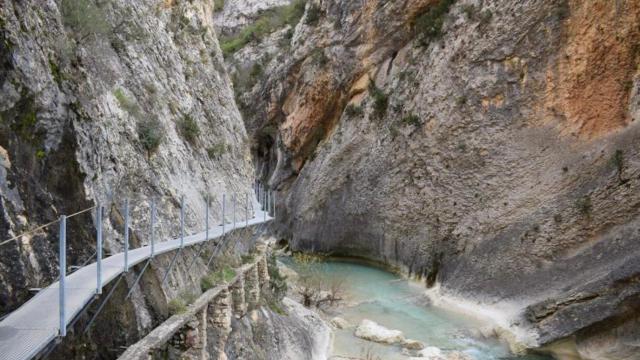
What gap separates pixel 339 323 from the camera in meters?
18.6

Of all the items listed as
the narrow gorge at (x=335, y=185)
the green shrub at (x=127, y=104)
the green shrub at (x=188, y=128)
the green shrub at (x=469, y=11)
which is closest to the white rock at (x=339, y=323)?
the narrow gorge at (x=335, y=185)

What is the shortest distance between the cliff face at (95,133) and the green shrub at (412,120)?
46.7ft

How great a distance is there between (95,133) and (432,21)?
24.7 m

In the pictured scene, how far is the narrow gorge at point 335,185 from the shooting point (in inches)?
229

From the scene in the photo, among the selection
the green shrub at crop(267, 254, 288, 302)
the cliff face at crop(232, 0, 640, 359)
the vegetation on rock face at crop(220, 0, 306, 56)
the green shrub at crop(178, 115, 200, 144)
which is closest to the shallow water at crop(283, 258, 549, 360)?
the cliff face at crop(232, 0, 640, 359)

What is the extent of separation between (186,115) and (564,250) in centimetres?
1493

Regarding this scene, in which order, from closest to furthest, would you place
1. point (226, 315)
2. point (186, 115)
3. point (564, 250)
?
point (226, 315)
point (186, 115)
point (564, 250)

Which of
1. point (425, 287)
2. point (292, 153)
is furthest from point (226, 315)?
point (292, 153)

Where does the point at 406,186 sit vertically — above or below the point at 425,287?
above

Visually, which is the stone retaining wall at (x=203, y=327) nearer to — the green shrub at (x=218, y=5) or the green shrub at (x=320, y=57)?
the green shrub at (x=320, y=57)

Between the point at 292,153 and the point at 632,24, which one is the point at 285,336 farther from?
the point at 292,153

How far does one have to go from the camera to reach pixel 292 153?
129 feet

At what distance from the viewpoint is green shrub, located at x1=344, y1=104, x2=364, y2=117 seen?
1272 inches

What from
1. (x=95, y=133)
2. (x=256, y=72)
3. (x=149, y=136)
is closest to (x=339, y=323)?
(x=149, y=136)
